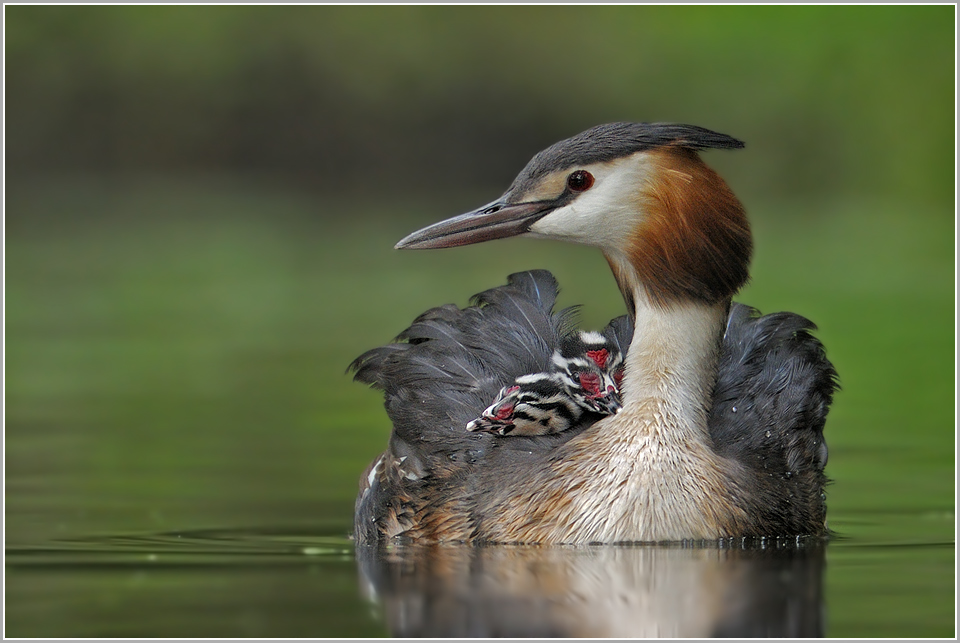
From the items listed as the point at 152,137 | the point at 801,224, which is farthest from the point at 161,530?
the point at 152,137

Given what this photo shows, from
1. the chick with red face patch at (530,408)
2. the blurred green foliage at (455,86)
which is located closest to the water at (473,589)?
the chick with red face patch at (530,408)

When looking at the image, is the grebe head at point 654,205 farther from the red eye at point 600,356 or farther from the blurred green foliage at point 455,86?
the blurred green foliage at point 455,86

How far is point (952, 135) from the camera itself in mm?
25297

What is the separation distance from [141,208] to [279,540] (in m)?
16.1

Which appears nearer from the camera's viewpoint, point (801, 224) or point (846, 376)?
point (846, 376)

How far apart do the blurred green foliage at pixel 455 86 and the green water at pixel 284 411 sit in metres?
6.20

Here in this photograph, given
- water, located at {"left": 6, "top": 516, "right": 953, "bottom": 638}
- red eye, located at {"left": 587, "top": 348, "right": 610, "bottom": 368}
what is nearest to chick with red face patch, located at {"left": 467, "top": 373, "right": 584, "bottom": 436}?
red eye, located at {"left": 587, "top": 348, "right": 610, "bottom": 368}

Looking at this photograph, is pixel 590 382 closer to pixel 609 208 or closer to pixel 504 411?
pixel 504 411

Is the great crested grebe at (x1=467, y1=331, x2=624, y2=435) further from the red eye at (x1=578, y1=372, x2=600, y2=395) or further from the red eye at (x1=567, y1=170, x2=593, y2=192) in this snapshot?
the red eye at (x1=567, y1=170, x2=593, y2=192)

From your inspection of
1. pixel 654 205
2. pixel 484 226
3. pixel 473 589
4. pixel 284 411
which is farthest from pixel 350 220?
pixel 473 589

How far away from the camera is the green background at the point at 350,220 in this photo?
761 cm

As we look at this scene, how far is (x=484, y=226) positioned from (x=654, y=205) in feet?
2.23

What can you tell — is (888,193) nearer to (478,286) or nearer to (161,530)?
(478,286)

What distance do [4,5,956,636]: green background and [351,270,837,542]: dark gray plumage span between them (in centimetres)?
39
